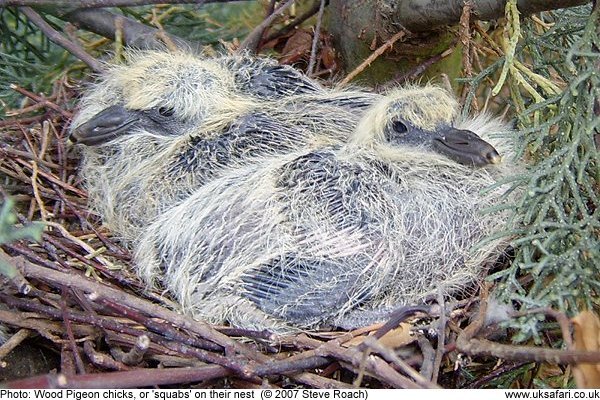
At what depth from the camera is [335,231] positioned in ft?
5.75

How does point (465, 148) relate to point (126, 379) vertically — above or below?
above

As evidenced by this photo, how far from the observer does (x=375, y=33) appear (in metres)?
2.20

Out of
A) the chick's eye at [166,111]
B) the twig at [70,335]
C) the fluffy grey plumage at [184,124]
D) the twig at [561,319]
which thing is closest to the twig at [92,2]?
the fluffy grey plumage at [184,124]

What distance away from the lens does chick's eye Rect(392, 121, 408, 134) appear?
200cm

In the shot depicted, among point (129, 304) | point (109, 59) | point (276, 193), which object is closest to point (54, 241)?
point (129, 304)

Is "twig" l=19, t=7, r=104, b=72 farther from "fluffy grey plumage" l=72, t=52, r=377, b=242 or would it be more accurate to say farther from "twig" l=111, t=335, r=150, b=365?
"twig" l=111, t=335, r=150, b=365

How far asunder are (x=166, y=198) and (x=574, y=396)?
1076 mm

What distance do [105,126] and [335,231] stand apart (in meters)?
0.74

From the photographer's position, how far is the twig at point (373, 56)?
2143mm

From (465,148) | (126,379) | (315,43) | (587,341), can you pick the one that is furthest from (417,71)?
(126,379)

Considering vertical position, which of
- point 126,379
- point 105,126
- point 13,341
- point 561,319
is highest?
point 561,319

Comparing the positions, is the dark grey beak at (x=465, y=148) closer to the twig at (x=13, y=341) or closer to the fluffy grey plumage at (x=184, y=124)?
the fluffy grey plumage at (x=184, y=124)

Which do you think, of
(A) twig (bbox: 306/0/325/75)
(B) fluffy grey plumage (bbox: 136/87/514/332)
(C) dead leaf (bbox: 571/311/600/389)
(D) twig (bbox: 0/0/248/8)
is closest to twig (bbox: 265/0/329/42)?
(A) twig (bbox: 306/0/325/75)

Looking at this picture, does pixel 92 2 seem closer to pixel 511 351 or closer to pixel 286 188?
pixel 286 188
